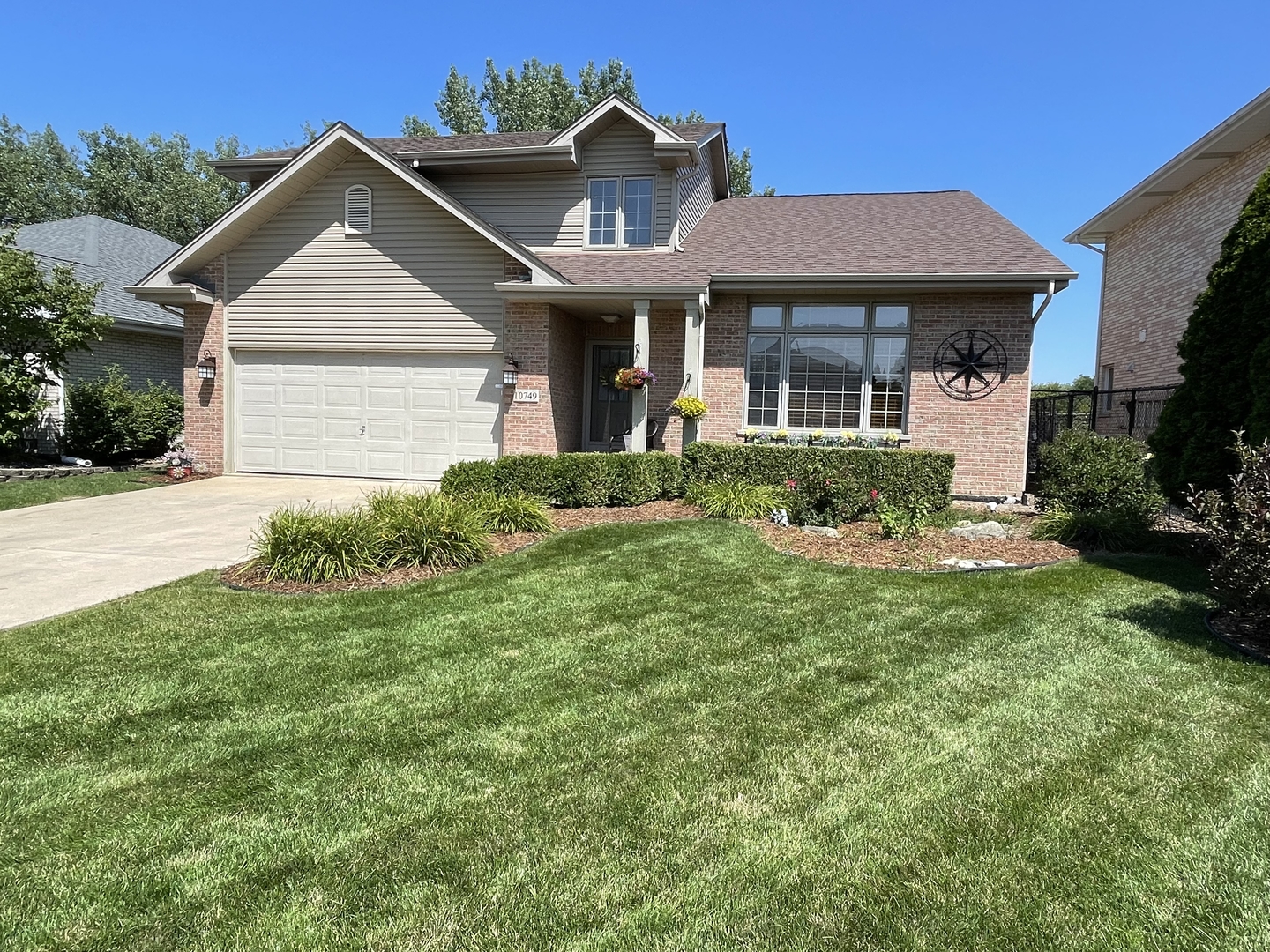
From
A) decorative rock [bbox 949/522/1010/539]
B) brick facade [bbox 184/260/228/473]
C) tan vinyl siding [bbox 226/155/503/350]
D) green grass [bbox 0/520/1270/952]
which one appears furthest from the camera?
brick facade [bbox 184/260/228/473]

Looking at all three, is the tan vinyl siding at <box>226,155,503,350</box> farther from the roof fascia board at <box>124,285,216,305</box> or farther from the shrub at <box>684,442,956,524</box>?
the shrub at <box>684,442,956,524</box>

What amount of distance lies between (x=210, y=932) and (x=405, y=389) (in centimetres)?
1110

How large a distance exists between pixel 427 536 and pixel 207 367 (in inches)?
335

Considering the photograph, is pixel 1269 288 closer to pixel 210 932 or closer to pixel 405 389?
pixel 210 932

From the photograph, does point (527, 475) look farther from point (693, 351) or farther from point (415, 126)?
point (415, 126)

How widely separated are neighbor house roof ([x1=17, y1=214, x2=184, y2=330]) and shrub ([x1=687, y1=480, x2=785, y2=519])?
1499 cm

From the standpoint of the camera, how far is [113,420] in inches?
576

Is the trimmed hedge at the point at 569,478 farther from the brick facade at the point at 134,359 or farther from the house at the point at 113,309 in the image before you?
the house at the point at 113,309

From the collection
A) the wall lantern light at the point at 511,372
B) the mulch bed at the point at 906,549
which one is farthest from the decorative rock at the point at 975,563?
the wall lantern light at the point at 511,372

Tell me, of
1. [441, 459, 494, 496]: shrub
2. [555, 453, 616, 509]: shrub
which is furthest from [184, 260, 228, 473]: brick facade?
[555, 453, 616, 509]: shrub

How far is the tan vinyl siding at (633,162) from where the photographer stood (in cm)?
1294

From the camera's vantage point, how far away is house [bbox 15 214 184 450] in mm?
16500

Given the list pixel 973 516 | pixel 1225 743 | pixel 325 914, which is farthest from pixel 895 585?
pixel 325 914

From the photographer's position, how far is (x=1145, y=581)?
20.4 ft
